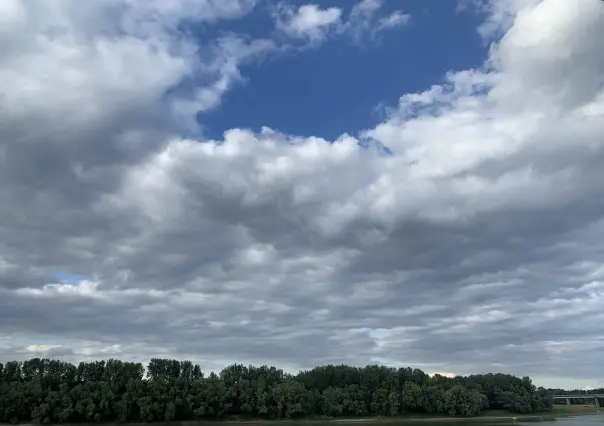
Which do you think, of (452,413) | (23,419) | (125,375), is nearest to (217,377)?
(125,375)

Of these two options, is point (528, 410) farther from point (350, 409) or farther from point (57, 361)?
point (57, 361)

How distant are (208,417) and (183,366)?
24975 millimetres

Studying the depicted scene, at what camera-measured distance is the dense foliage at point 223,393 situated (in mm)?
126750

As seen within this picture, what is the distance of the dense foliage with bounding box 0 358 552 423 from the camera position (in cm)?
12675

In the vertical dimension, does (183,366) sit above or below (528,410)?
above

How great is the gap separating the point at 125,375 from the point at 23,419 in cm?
2448

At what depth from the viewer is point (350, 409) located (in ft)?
520

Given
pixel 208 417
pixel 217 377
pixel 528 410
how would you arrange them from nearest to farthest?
pixel 208 417
pixel 217 377
pixel 528 410

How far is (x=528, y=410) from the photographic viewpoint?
188 meters

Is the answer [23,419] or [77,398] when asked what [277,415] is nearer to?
[77,398]

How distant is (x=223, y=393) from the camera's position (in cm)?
14012

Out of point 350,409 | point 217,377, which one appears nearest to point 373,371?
point 350,409

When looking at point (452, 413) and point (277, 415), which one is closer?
point (277, 415)

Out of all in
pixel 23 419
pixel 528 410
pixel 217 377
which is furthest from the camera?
pixel 528 410
